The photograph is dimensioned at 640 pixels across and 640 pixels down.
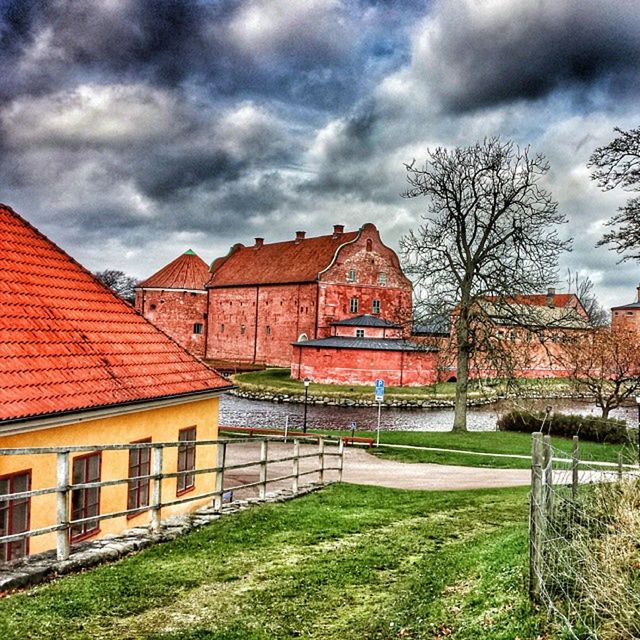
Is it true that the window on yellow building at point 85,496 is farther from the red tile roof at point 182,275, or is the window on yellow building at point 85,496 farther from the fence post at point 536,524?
the red tile roof at point 182,275

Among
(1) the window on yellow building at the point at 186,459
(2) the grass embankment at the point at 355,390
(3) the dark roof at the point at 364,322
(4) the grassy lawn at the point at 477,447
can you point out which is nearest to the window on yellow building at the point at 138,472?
(1) the window on yellow building at the point at 186,459

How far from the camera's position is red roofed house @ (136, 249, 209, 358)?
228ft

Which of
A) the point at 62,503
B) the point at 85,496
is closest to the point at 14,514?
the point at 85,496

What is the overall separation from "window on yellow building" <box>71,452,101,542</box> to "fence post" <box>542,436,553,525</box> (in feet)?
21.9

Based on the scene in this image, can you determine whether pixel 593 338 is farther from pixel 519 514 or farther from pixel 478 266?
pixel 519 514

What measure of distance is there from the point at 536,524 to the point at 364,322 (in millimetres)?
50184

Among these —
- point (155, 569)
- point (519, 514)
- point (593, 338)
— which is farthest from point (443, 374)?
point (155, 569)

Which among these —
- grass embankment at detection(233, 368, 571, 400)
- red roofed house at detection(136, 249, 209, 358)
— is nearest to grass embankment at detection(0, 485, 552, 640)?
grass embankment at detection(233, 368, 571, 400)

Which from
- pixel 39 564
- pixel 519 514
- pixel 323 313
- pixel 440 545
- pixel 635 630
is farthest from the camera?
pixel 323 313

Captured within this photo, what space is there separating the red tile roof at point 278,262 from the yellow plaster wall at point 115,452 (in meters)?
45.0

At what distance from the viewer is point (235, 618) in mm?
5422

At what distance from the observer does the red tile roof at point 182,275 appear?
229 feet

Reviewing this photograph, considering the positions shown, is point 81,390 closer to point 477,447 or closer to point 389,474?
point 389,474

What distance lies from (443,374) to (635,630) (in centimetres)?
4856
